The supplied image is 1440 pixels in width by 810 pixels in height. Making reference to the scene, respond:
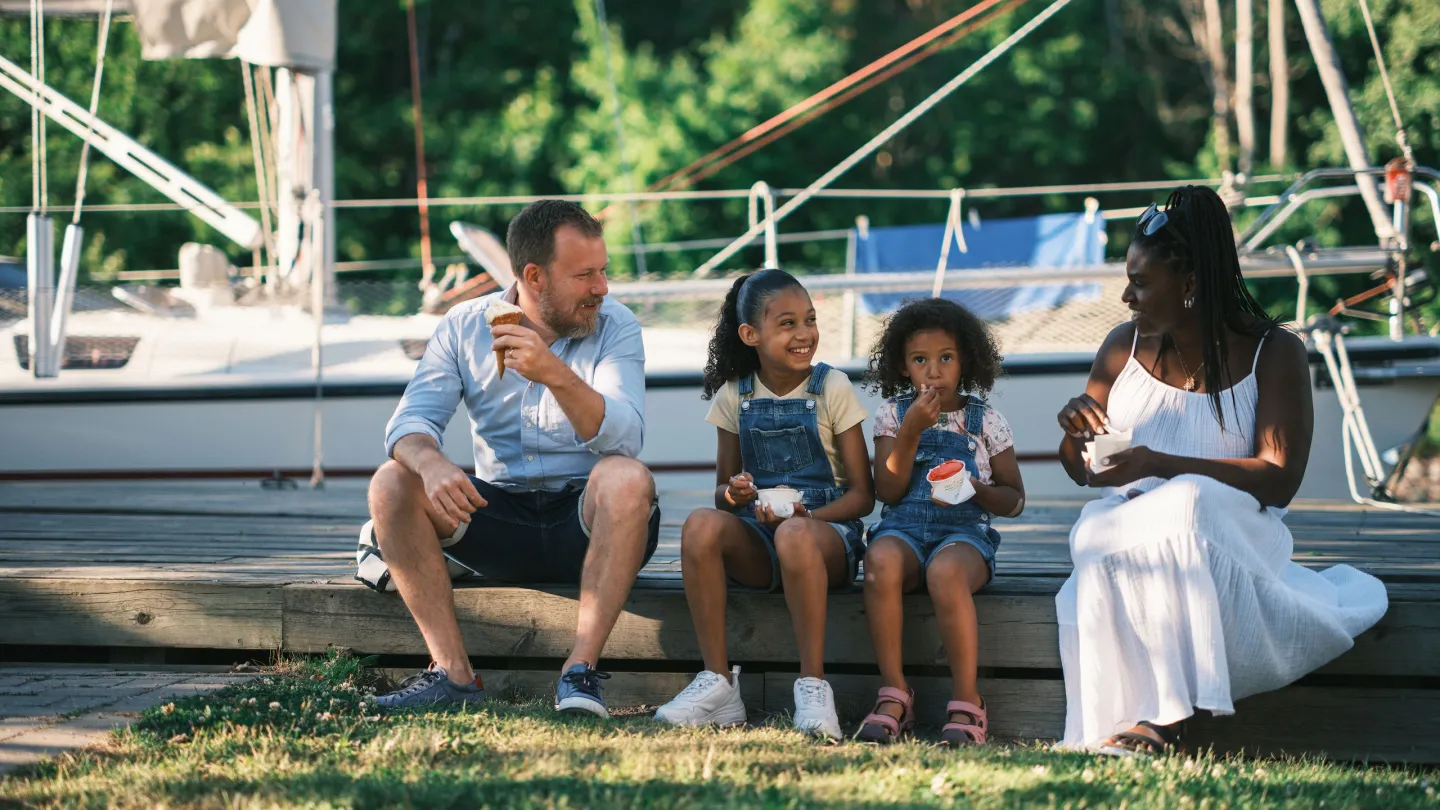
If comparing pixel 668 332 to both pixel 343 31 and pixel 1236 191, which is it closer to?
pixel 1236 191

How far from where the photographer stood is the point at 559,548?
3.13 meters

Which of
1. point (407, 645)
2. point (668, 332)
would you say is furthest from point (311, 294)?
point (407, 645)

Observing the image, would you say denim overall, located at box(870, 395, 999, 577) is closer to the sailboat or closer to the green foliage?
the sailboat

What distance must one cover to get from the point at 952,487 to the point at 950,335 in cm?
42

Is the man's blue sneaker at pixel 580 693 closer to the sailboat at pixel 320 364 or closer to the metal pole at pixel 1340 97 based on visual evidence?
the sailboat at pixel 320 364

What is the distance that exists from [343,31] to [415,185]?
6.56 ft

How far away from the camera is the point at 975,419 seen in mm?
3154

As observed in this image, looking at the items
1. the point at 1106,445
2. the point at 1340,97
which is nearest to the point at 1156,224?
the point at 1106,445

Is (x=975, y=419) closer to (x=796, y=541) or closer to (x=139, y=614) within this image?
(x=796, y=541)

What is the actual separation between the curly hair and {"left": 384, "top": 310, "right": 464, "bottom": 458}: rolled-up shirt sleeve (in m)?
1.01

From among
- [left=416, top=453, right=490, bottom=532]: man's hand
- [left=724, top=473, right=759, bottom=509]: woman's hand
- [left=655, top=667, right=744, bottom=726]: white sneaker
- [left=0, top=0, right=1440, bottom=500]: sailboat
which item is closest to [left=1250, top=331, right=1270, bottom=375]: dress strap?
[left=724, top=473, right=759, bottom=509]: woman's hand

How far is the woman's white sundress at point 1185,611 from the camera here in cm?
270

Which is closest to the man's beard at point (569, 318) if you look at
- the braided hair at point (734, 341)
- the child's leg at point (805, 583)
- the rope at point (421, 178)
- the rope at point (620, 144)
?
the braided hair at point (734, 341)

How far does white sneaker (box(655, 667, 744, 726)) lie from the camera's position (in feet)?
9.41
